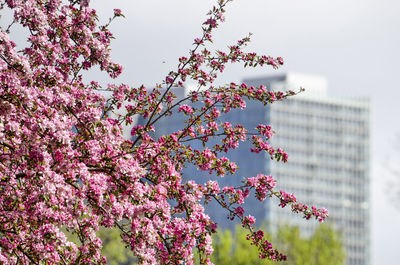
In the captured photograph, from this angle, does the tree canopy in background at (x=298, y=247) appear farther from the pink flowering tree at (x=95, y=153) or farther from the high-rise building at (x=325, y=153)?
the high-rise building at (x=325, y=153)

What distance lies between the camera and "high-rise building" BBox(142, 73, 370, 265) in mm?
178625

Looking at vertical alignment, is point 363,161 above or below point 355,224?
above

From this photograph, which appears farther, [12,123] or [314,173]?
[314,173]

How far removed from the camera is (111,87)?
1392 cm

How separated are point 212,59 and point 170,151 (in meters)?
1.62

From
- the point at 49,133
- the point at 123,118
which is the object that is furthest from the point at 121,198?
the point at 123,118

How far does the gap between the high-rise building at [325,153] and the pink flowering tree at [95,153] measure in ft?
524

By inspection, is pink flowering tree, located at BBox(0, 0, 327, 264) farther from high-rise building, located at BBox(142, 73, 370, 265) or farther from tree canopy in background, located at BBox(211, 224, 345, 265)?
high-rise building, located at BBox(142, 73, 370, 265)

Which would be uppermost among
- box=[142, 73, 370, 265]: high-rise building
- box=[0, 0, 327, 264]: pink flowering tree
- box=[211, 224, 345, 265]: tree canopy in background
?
box=[142, 73, 370, 265]: high-rise building

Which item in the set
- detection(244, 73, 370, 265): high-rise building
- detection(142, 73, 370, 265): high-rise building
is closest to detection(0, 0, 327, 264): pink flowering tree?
detection(142, 73, 370, 265): high-rise building

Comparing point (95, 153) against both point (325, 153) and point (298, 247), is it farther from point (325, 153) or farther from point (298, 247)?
point (325, 153)

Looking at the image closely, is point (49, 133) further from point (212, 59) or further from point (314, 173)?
point (314, 173)

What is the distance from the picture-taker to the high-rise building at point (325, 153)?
178625mm

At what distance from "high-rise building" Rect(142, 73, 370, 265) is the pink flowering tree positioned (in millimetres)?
159646
